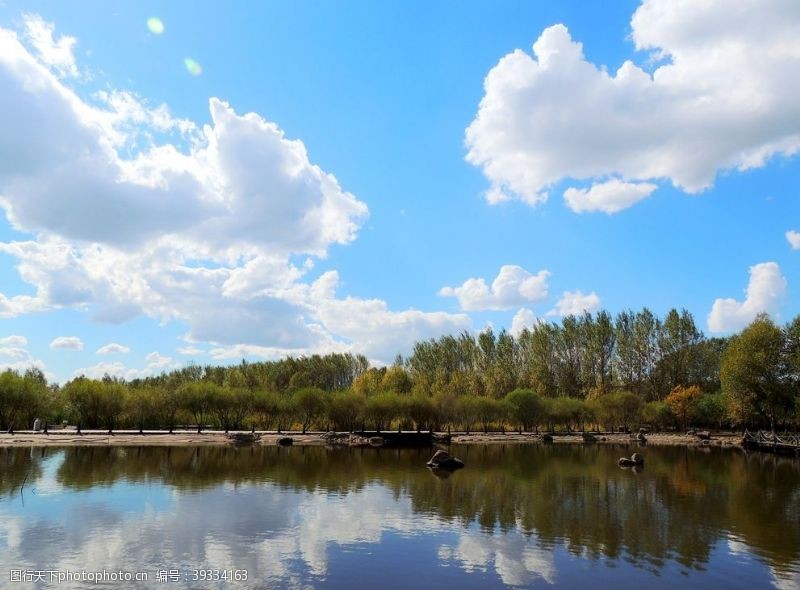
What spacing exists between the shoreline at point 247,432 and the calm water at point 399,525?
Answer: 61.8 ft

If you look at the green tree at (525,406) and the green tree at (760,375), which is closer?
the green tree at (760,375)

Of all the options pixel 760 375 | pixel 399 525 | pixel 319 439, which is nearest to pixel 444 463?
pixel 399 525

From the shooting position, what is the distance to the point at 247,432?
78188 millimetres

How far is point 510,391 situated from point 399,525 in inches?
3415

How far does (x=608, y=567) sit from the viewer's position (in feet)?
66.4

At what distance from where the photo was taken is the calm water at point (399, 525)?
63.4 ft

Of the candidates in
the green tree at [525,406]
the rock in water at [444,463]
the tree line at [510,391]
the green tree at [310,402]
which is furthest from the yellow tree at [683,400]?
the rock in water at [444,463]

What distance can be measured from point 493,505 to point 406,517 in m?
5.92

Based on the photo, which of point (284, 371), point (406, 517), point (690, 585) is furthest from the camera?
point (284, 371)

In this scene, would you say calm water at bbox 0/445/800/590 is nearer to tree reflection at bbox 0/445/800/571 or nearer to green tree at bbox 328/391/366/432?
tree reflection at bbox 0/445/800/571

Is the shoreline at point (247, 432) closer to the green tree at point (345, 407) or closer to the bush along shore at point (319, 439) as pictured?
the bush along shore at point (319, 439)

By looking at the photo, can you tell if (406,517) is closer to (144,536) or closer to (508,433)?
(144,536)

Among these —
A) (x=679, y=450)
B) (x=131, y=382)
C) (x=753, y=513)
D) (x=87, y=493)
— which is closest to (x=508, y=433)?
(x=679, y=450)

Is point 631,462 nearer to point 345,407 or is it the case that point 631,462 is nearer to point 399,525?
point 399,525
